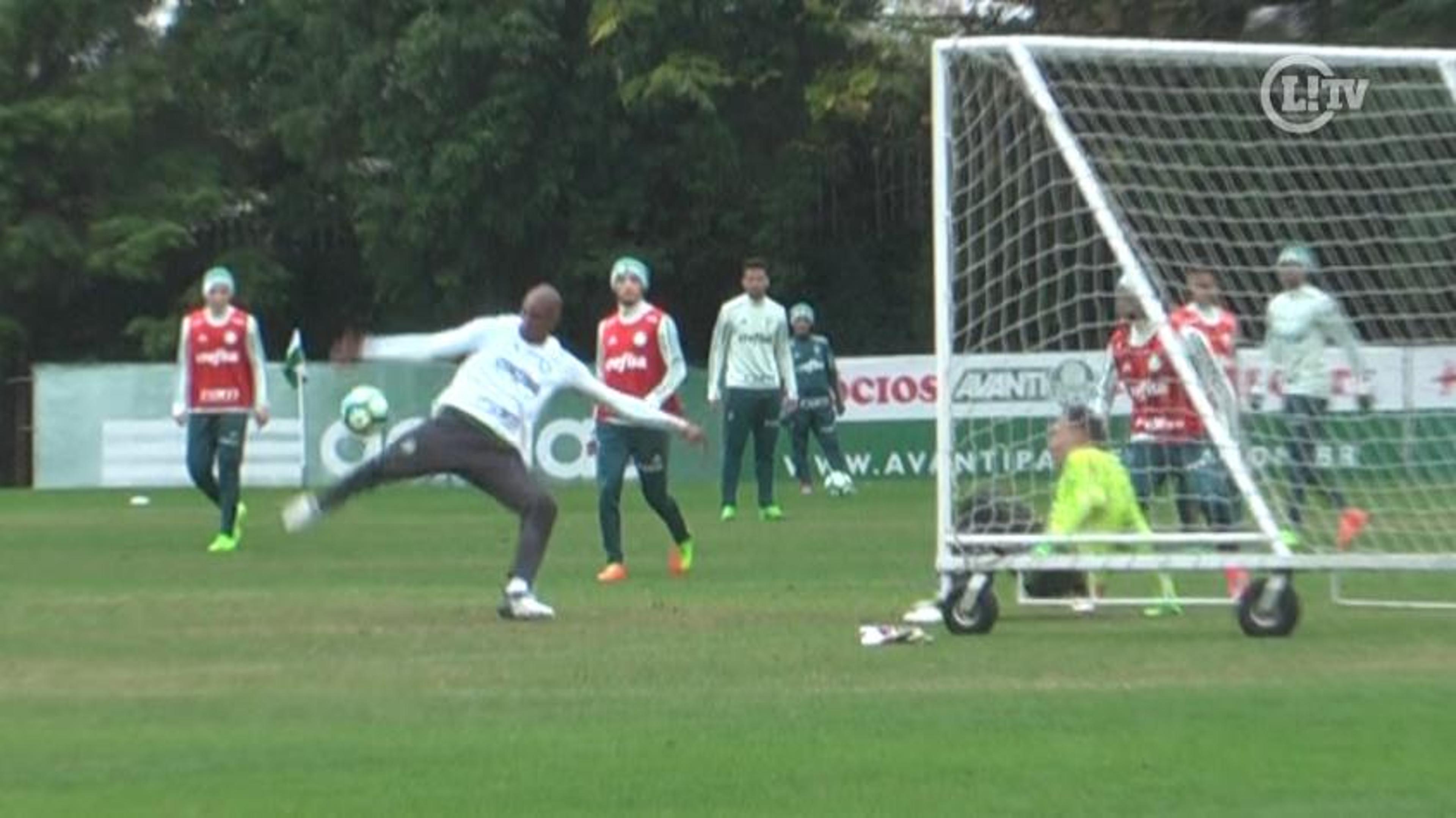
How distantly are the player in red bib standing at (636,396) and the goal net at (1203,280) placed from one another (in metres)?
2.20

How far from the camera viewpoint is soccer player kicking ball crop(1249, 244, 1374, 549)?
64.3ft

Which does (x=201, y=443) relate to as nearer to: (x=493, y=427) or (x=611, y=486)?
(x=611, y=486)

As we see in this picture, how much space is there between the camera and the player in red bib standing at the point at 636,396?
20.2 meters

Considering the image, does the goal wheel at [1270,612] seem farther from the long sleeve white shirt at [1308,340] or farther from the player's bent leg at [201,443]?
the player's bent leg at [201,443]

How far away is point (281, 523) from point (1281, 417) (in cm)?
1109

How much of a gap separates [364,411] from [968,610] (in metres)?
21.4

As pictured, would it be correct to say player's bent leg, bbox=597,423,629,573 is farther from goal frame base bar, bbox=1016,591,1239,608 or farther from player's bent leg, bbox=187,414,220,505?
player's bent leg, bbox=187,414,220,505

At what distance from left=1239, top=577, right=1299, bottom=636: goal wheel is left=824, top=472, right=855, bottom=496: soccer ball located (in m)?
17.3

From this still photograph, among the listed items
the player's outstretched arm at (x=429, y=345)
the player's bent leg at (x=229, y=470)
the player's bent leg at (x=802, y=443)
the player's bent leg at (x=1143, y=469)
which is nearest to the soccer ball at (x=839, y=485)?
the player's bent leg at (x=802, y=443)

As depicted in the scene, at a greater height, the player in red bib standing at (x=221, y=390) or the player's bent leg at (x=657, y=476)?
the player in red bib standing at (x=221, y=390)

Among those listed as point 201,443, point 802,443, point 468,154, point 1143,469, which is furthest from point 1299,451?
point 468,154

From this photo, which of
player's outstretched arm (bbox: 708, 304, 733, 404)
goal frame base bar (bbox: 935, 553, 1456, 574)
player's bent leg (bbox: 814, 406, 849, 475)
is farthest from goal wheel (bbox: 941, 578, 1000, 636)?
player's bent leg (bbox: 814, 406, 849, 475)

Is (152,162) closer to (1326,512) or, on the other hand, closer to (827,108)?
(827,108)

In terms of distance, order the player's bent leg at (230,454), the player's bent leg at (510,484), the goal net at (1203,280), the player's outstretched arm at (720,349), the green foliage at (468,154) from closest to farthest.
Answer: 1. the goal net at (1203,280)
2. the player's bent leg at (510,484)
3. the player's bent leg at (230,454)
4. the player's outstretched arm at (720,349)
5. the green foliage at (468,154)
